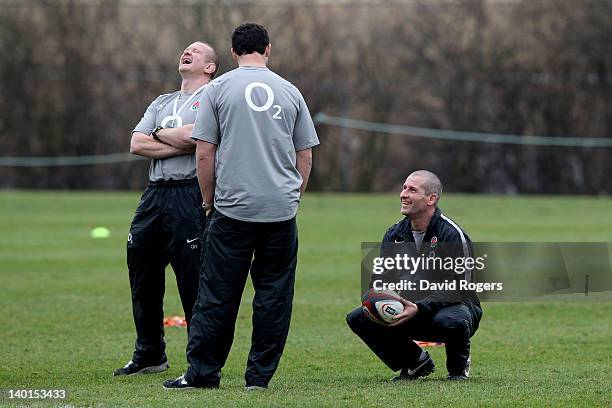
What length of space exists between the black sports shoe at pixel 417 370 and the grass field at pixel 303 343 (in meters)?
0.11

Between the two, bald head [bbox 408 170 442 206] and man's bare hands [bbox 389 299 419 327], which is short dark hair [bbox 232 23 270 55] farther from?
man's bare hands [bbox 389 299 419 327]

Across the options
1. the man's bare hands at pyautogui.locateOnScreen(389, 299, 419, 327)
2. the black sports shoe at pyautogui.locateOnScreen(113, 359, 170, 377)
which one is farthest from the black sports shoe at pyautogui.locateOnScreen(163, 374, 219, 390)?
the man's bare hands at pyautogui.locateOnScreen(389, 299, 419, 327)

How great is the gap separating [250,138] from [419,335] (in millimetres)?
1761

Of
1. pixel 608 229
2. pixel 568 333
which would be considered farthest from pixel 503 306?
pixel 608 229

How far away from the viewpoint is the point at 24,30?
41.1 metres

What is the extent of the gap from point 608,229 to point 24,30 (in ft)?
85.1

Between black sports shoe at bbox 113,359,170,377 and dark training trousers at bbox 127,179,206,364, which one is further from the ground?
dark training trousers at bbox 127,179,206,364

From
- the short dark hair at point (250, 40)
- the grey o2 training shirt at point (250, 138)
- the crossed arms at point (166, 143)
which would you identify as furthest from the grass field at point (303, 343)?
the short dark hair at point (250, 40)

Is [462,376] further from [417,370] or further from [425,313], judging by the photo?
[425,313]

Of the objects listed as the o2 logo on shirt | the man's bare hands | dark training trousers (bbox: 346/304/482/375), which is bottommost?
dark training trousers (bbox: 346/304/482/375)

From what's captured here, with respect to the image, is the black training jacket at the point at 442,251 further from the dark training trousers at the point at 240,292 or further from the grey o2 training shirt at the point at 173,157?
the grey o2 training shirt at the point at 173,157

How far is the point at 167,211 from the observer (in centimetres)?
790

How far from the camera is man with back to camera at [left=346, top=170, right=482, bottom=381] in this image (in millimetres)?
7363

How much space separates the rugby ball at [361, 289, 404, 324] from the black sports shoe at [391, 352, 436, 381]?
54cm
